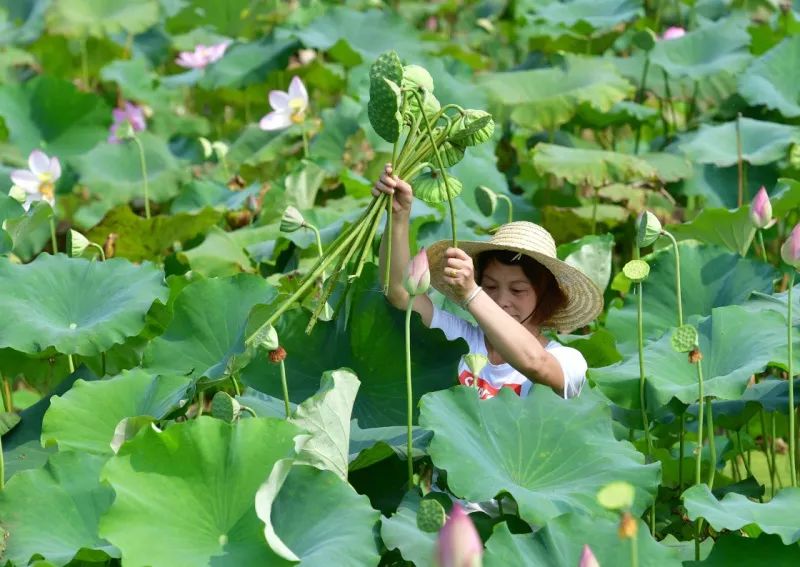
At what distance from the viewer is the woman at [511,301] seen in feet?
6.72

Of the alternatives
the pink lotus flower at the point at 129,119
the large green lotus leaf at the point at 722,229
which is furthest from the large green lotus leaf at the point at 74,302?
the pink lotus flower at the point at 129,119

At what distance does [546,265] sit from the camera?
224 cm

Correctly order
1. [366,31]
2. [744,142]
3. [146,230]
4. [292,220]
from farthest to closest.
→ [366,31] → [744,142] → [146,230] → [292,220]

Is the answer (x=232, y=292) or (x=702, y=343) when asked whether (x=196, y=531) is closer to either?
(x=232, y=292)

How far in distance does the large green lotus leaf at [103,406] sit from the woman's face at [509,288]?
18.8 inches

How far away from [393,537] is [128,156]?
263 centimetres

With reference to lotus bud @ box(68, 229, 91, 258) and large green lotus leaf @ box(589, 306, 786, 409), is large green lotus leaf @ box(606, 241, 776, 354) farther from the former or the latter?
lotus bud @ box(68, 229, 91, 258)

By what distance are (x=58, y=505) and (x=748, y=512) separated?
903 millimetres

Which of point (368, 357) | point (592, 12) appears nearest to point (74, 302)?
point (368, 357)

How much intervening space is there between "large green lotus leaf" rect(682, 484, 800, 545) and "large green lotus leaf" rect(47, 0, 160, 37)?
3788 millimetres

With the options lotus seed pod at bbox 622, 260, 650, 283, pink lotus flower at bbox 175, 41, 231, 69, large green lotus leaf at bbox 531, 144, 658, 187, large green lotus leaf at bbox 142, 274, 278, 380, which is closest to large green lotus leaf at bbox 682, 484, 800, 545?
lotus seed pod at bbox 622, 260, 650, 283

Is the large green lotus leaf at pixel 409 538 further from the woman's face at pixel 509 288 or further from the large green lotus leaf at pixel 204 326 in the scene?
the large green lotus leaf at pixel 204 326

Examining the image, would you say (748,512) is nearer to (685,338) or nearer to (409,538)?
(685,338)

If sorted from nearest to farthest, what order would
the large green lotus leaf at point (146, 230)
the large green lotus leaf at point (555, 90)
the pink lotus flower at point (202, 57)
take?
the large green lotus leaf at point (146, 230), the large green lotus leaf at point (555, 90), the pink lotus flower at point (202, 57)
